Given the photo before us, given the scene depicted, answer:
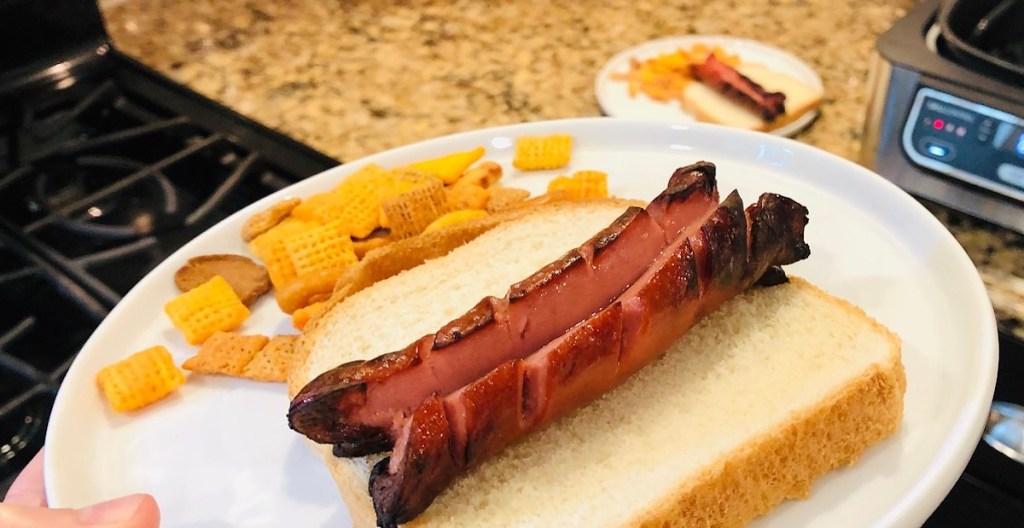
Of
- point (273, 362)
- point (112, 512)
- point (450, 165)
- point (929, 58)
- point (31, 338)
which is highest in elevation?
point (929, 58)

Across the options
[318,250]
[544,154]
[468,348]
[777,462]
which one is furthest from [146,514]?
[544,154]

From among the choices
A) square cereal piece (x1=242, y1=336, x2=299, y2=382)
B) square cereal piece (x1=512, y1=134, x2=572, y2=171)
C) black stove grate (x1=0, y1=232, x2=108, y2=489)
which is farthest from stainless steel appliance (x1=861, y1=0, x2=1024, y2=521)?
black stove grate (x1=0, y1=232, x2=108, y2=489)

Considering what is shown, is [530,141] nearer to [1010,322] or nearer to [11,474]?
[1010,322]

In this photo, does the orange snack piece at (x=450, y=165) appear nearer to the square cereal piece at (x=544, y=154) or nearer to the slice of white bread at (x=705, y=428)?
the square cereal piece at (x=544, y=154)

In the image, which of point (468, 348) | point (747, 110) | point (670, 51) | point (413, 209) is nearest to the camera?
point (468, 348)

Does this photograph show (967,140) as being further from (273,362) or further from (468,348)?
(273,362)

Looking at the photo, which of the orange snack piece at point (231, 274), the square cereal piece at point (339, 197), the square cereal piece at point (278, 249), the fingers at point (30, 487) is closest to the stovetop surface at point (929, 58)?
the square cereal piece at point (339, 197)

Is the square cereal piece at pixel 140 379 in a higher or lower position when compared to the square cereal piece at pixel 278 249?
lower
